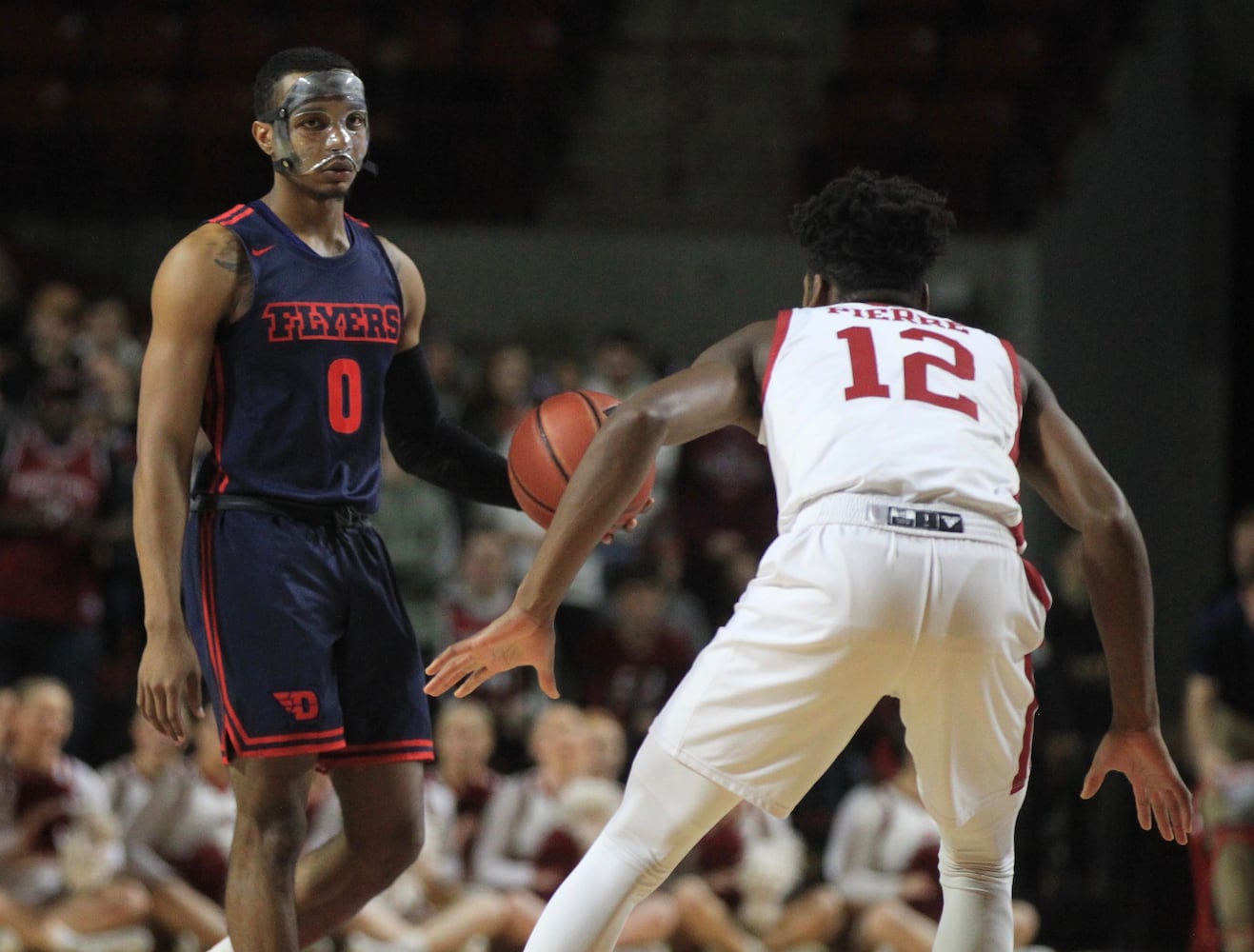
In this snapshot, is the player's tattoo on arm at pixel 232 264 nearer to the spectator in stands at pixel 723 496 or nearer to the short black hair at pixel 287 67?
the short black hair at pixel 287 67

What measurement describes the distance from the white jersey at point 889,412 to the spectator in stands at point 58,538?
15.1 ft

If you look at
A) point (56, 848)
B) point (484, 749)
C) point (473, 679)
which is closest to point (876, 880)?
point (484, 749)

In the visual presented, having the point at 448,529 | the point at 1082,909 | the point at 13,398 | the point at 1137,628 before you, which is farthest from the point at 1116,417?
the point at 1137,628

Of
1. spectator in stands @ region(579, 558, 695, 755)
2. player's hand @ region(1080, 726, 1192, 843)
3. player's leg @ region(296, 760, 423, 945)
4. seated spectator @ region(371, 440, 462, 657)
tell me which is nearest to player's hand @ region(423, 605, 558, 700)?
player's leg @ region(296, 760, 423, 945)

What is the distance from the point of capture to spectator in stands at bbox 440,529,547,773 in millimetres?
7668

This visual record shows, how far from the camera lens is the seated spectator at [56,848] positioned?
6.70 metres

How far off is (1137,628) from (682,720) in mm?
917

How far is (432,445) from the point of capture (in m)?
4.20

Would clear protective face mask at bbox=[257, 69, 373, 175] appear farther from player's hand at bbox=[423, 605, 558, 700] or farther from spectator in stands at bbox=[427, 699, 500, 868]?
spectator in stands at bbox=[427, 699, 500, 868]

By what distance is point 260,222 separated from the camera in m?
3.79

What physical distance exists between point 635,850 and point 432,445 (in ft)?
4.13

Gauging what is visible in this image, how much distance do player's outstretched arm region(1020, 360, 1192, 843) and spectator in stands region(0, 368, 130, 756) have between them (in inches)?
189

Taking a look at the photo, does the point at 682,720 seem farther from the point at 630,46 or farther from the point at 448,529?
the point at 630,46

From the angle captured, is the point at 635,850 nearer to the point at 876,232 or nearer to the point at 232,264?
the point at 876,232
